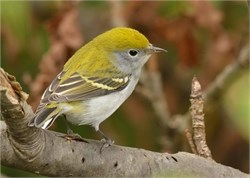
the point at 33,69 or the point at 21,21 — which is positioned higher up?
the point at 21,21

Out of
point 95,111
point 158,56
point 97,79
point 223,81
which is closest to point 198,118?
point 95,111

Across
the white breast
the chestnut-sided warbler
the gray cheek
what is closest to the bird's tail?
the chestnut-sided warbler

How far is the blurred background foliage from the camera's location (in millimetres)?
5082

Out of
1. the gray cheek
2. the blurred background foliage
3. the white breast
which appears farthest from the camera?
the blurred background foliage

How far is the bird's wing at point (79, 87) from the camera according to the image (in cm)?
411

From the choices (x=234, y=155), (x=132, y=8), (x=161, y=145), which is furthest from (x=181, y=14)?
(x=234, y=155)

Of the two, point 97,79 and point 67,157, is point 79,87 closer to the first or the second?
point 97,79

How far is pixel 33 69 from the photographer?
603 centimetres

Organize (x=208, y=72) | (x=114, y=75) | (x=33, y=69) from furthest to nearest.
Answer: (x=208, y=72) → (x=33, y=69) → (x=114, y=75)

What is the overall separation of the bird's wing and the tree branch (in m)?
0.53

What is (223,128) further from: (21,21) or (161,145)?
(21,21)

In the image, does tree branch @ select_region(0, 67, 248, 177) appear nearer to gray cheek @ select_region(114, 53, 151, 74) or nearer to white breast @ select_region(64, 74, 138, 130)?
white breast @ select_region(64, 74, 138, 130)

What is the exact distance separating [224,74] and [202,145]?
183 cm

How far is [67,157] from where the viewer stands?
3361mm
